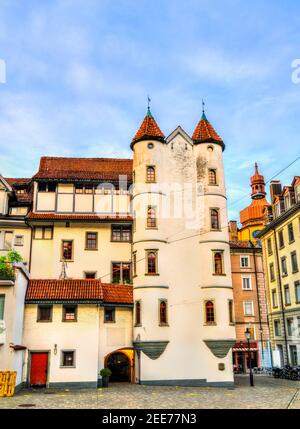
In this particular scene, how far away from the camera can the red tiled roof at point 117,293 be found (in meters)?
32.9

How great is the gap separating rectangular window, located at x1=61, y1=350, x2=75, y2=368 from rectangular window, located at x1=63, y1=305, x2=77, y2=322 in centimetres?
224

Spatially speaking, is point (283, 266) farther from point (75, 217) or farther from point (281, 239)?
point (75, 217)

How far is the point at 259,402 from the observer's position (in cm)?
2345

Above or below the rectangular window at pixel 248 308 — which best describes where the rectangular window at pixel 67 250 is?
above

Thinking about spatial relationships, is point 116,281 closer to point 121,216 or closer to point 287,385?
point 121,216

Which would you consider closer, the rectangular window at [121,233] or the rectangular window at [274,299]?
the rectangular window at [121,233]

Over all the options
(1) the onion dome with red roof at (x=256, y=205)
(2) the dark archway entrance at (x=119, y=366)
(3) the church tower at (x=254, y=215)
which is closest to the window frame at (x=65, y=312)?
(2) the dark archway entrance at (x=119, y=366)

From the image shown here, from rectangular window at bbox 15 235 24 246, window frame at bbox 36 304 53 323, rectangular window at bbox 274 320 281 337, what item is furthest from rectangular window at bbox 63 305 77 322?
rectangular window at bbox 274 320 281 337

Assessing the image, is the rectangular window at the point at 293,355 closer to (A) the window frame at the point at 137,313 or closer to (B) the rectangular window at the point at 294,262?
(B) the rectangular window at the point at 294,262

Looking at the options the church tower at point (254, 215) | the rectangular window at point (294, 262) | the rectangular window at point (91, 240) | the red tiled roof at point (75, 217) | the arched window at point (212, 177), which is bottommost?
the rectangular window at point (294, 262)

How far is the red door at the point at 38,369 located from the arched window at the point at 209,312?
39.9 ft

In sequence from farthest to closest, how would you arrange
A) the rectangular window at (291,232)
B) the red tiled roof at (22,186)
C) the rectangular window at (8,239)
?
the rectangular window at (291,232)
the red tiled roof at (22,186)
the rectangular window at (8,239)

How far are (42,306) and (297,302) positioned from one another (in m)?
23.6

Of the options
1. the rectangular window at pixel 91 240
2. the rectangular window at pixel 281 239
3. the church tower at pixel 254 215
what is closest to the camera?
the rectangular window at pixel 91 240
